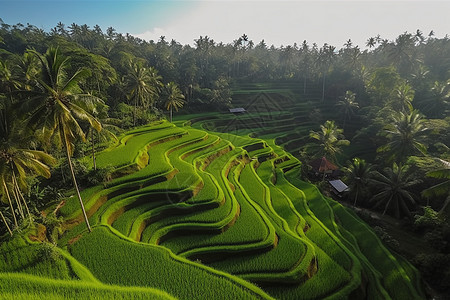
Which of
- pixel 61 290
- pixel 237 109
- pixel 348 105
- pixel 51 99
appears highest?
pixel 51 99

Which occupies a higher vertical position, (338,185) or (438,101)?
(438,101)

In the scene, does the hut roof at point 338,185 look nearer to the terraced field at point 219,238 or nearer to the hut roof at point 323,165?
the hut roof at point 323,165

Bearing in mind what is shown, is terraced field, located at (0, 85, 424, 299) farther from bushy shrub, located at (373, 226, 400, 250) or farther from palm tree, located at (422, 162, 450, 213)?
palm tree, located at (422, 162, 450, 213)

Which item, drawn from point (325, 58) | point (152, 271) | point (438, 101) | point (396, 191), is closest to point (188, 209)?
point (152, 271)

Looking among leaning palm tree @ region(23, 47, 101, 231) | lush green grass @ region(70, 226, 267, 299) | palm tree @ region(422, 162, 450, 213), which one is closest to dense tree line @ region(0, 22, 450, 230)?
leaning palm tree @ region(23, 47, 101, 231)

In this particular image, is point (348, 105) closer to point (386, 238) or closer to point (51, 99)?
point (386, 238)

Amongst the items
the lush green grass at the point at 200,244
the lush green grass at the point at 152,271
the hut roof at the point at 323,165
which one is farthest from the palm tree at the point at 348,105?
the lush green grass at the point at 152,271
